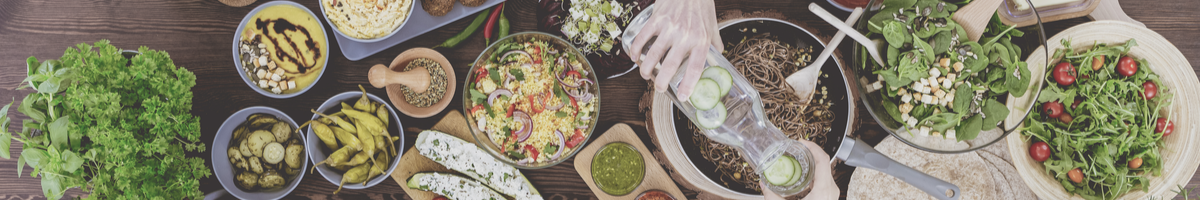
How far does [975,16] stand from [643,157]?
141 centimetres

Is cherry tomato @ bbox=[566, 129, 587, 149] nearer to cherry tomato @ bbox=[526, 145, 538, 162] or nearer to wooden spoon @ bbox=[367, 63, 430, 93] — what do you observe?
cherry tomato @ bbox=[526, 145, 538, 162]

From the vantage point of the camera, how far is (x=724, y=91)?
160 cm

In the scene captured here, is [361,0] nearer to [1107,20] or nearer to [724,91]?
[724,91]

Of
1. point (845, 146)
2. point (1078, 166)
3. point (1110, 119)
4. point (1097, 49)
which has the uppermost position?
point (1097, 49)

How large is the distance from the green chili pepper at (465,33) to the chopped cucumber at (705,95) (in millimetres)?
1069

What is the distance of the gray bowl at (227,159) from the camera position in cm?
200

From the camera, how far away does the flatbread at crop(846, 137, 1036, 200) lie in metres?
2.10

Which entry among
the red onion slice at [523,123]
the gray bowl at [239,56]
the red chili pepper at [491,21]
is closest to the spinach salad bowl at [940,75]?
the red onion slice at [523,123]

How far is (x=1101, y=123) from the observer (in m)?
1.93

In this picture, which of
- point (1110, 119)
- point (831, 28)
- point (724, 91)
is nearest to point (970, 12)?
point (831, 28)

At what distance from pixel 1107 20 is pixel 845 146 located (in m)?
1.21

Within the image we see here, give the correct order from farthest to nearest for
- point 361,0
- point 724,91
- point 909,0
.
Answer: point 361,0
point 909,0
point 724,91

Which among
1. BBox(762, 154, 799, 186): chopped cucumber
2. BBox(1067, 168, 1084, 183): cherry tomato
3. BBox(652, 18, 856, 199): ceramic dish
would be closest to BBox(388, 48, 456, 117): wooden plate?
BBox(652, 18, 856, 199): ceramic dish

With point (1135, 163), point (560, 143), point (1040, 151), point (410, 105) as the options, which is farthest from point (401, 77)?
point (1135, 163)
